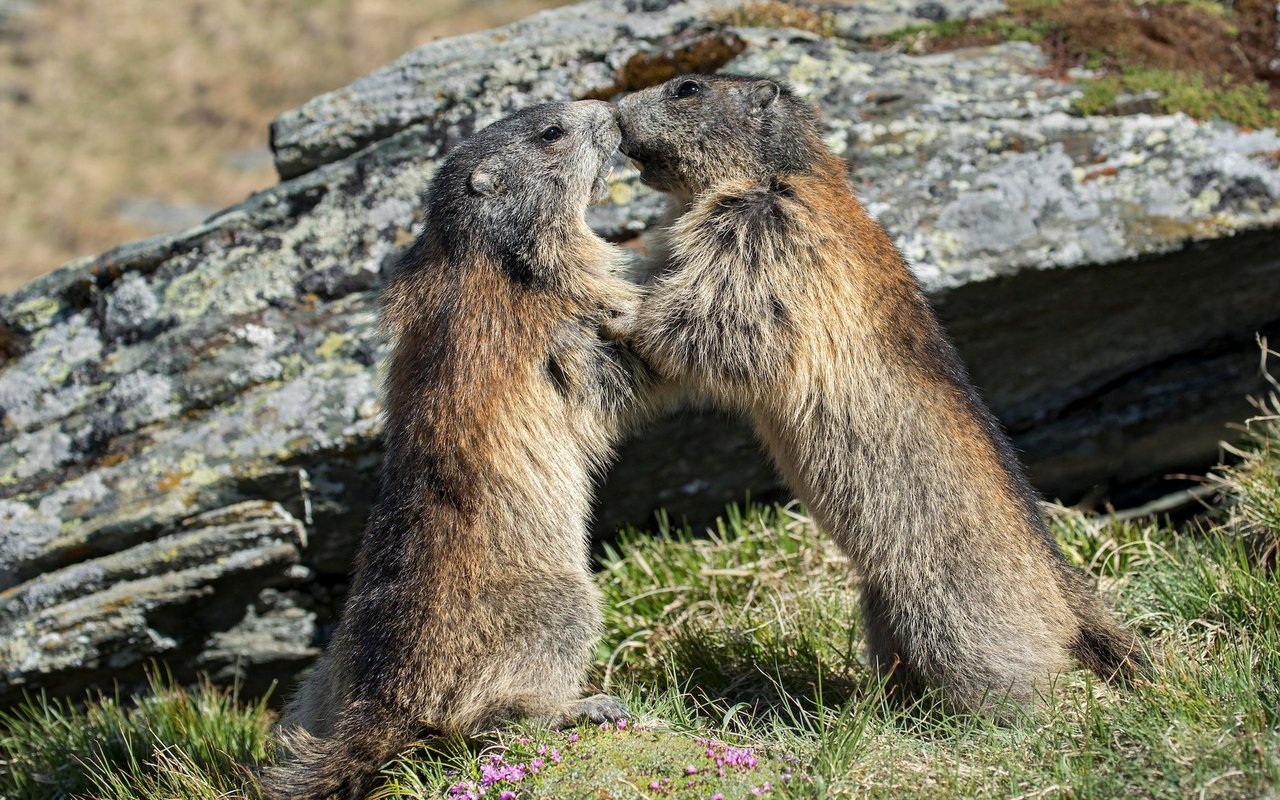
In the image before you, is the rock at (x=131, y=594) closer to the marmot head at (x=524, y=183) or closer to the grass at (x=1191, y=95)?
the marmot head at (x=524, y=183)

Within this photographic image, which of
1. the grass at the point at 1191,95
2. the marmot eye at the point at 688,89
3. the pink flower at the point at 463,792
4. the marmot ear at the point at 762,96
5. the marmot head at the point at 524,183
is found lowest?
the pink flower at the point at 463,792

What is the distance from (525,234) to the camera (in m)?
6.17

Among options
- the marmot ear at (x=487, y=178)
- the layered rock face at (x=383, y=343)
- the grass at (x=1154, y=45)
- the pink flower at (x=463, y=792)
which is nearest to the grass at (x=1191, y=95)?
the grass at (x=1154, y=45)

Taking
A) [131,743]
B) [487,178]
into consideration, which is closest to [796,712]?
[487,178]

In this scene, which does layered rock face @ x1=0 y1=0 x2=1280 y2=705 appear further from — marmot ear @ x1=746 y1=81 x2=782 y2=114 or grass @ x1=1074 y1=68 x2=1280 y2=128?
marmot ear @ x1=746 y1=81 x2=782 y2=114

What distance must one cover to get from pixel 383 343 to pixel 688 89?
7.74ft

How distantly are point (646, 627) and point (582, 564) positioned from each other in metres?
1.40

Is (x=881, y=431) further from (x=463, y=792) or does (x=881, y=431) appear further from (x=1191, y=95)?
(x=1191, y=95)

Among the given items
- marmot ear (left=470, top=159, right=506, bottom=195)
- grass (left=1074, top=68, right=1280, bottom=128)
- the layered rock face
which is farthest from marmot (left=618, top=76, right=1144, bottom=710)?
grass (left=1074, top=68, right=1280, bottom=128)

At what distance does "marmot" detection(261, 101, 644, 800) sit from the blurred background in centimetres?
1626

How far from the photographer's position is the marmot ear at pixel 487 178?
20.5ft

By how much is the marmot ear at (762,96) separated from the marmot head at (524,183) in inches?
31.4

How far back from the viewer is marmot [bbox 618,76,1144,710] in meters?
5.65

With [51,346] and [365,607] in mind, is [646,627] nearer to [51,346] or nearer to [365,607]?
[365,607]
